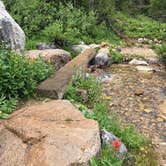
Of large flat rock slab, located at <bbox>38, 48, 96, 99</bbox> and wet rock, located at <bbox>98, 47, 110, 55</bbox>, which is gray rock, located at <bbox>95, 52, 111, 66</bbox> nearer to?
wet rock, located at <bbox>98, 47, 110, 55</bbox>

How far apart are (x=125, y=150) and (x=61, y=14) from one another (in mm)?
8184

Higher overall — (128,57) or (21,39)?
(21,39)

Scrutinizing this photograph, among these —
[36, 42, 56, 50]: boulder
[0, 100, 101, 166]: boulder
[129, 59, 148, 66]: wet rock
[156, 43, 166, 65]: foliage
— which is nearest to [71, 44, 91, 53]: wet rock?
[36, 42, 56, 50]: boulder

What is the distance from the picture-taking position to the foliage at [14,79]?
6.24 meters

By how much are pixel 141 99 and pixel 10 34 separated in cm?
300

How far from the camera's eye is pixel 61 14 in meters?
13.1

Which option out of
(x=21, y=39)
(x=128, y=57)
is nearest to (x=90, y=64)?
(x=128, y=57)

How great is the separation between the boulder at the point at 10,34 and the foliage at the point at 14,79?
0.88m

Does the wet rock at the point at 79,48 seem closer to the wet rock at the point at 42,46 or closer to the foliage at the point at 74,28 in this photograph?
the foliage at the point at 74,28

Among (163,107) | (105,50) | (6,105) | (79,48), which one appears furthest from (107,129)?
(79,48)

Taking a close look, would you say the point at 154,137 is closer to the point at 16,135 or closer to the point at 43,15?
the point at 16,135

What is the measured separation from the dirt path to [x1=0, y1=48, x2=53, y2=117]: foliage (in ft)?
5.49

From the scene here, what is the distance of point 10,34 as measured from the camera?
8258 mm

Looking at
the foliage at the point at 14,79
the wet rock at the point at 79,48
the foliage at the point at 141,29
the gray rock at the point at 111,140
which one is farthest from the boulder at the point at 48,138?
the foliage at the point at 141,29
